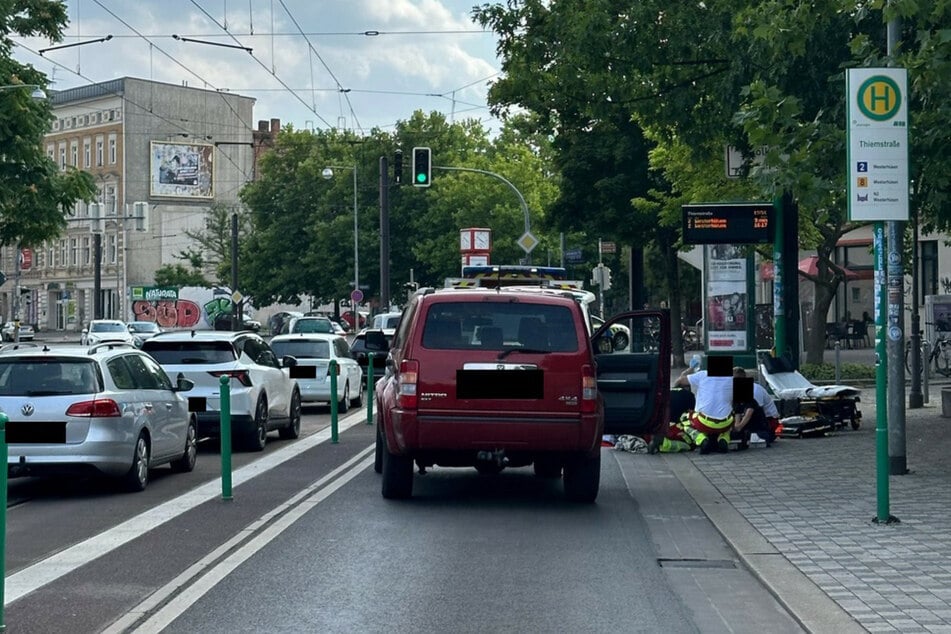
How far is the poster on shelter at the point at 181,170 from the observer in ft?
341

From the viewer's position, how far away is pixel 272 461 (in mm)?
17766

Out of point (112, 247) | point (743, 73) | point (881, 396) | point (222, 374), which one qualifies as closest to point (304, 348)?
point (222, 374)

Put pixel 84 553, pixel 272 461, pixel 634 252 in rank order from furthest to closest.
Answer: pixel 634 252 → pixel 272 461 → pixel 84 553

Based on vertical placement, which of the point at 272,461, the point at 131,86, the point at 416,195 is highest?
the point at 131,86

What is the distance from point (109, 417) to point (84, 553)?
3474 mm

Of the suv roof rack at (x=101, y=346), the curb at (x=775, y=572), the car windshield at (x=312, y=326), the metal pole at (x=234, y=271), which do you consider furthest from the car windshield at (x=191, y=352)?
the metal pole at (x=234, y=271)

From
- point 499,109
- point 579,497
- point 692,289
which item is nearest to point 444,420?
point 579,497

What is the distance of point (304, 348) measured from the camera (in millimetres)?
27984

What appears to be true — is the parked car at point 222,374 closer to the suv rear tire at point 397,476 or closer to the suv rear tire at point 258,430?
the suv rear tire at point 258,430

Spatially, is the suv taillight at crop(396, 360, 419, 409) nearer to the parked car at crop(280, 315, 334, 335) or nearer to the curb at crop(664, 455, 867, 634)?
the curb at crop(664, 455, 867, 634)

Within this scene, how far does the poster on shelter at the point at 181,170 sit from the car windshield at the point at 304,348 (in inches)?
3088

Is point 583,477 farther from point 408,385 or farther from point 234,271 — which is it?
point 234,271

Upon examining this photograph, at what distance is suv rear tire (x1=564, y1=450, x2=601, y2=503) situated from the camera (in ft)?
43.2

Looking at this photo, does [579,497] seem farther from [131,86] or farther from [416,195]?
[131,86]
